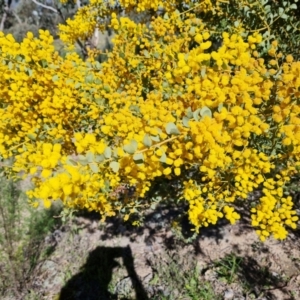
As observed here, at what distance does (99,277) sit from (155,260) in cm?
73

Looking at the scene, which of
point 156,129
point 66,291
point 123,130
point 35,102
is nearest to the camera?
point 156,129

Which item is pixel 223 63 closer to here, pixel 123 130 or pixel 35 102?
pixel 123 130

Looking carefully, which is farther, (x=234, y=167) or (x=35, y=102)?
(x=35, y=102)

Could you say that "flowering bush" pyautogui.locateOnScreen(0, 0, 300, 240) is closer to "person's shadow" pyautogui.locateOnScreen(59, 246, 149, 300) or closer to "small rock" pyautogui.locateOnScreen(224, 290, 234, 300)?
"person's shadow" pyautogui.locateOnScreen(59, 246, 149, 300)

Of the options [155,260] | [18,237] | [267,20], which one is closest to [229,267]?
[155,260]

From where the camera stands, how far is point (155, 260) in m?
4.32

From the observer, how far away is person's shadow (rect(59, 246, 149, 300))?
4.03 meters

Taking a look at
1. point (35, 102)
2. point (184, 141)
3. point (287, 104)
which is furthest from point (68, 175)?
point (35, 102)

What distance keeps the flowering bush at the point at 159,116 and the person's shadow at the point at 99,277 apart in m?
1.12

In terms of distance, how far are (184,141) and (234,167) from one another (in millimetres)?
804

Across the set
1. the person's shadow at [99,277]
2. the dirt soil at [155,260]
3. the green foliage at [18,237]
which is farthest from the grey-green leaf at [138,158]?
the person's shadow at [99,277]

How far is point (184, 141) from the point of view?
1475 mm

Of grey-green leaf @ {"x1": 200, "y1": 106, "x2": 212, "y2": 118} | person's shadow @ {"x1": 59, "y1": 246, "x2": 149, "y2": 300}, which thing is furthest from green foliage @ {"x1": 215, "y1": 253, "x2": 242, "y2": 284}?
grey-green leaf @ {"x1": 200, "y1": 106, "x2": 212, "y2": 118}

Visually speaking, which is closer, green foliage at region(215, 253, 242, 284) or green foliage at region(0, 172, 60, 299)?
green foliage at region(215, 253, 242, 284)
